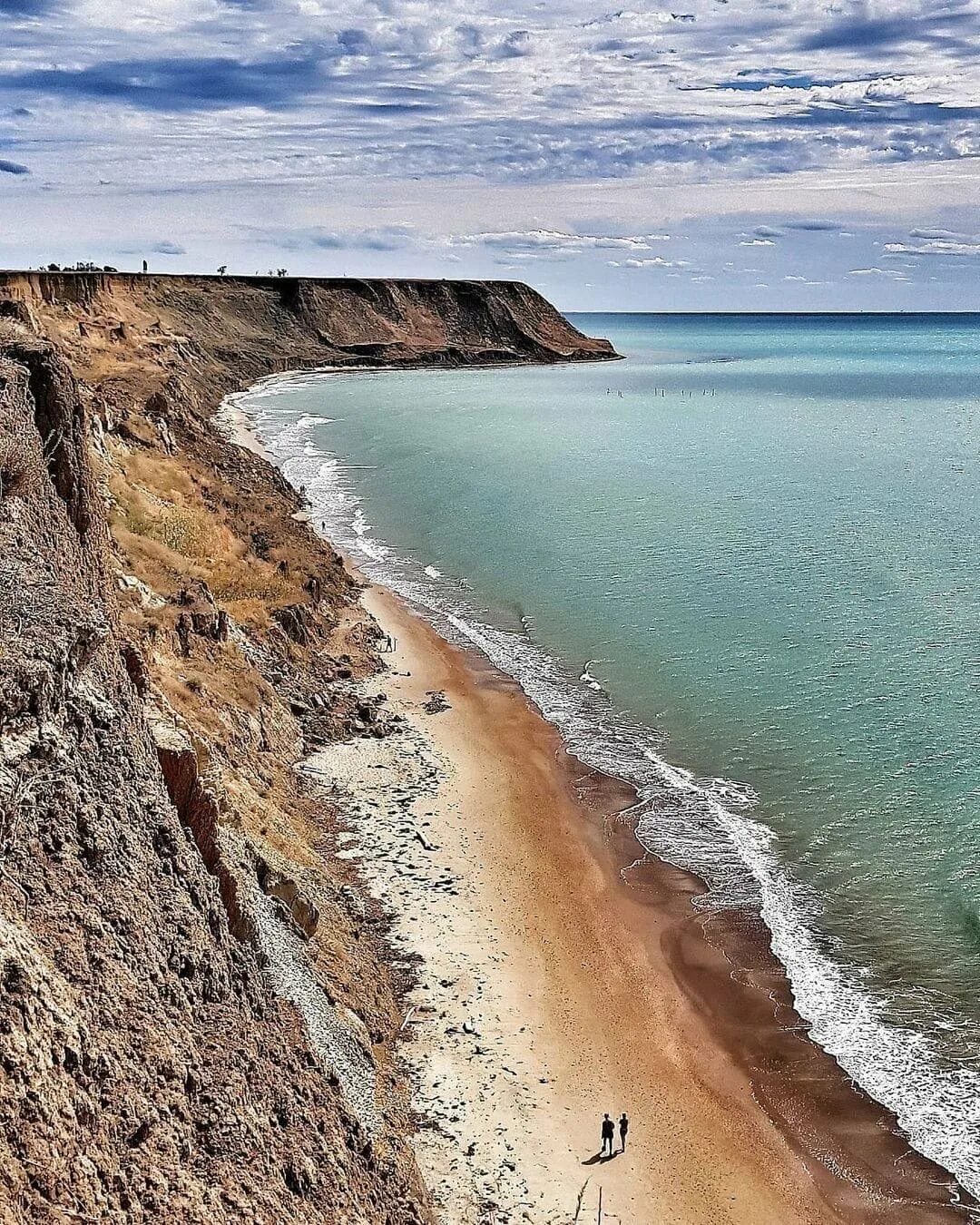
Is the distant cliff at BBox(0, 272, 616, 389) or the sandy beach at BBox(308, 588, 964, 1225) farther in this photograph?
the distant cliff at BBox(0, 272, 616, 389)

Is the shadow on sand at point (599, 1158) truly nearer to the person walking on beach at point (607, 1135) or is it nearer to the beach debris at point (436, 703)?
the person walking on beach at point (607, 1135)

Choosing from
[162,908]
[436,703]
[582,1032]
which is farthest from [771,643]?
[162,908]

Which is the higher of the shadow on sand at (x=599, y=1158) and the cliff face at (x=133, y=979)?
the cliff face at (x=133, y=979)

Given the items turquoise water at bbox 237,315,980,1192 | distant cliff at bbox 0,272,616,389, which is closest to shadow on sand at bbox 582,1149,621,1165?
turquoise water at bbox 237,315,980,1192

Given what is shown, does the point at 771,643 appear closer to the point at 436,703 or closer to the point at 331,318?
the point at 436,703

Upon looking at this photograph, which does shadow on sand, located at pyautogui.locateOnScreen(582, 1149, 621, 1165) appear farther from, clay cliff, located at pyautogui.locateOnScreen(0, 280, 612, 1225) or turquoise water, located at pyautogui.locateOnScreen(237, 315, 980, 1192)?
turquoise water, located at pyautogui.locateOnScreen(237, 315, 980, 1192)

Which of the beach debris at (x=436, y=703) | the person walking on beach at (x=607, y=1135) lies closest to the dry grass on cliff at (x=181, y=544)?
the beach debris at (x=436, y=703)

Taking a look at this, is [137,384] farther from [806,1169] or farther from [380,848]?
[806,1169]
